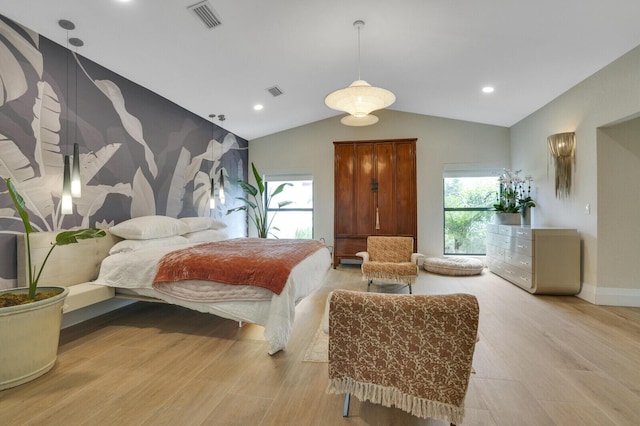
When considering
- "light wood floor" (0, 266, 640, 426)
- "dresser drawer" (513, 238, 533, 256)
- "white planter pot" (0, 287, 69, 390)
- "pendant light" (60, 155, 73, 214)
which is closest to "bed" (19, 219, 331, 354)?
"light wood floor" (0, 266, 640, 426)

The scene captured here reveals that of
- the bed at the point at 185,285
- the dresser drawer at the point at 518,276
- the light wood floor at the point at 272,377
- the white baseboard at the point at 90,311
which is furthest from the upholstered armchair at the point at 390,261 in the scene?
the white baseboard at the point at 90,311

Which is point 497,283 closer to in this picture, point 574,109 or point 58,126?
point 574,109

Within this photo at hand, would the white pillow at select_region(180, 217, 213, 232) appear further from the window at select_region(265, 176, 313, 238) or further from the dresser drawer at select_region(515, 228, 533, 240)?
the dresser drawer at select_region(515, 228, 533, 240)

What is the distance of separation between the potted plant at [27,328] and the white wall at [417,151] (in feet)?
14.5

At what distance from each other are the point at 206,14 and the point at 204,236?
2.64 m

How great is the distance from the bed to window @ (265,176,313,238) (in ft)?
9.51

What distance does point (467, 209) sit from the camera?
227 inches

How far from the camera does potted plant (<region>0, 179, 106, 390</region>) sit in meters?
1.86

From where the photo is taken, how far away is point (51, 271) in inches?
100

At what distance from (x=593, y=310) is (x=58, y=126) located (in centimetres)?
593

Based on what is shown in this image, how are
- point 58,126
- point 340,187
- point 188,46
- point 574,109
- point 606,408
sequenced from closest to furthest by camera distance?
point 606,408
point 58,126
point 188,46
point 574,109
point 340,187

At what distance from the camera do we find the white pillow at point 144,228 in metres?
3.11

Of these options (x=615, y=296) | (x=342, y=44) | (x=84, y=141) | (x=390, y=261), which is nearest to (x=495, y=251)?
(x=615, y=296)

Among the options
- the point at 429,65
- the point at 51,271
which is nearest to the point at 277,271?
the point at 51,271
